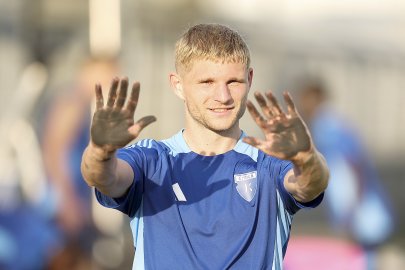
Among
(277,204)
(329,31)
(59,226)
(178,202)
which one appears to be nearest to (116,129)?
(178,202)

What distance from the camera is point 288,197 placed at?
4867mm

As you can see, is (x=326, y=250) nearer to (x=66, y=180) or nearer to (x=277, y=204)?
(x=66, y=180)

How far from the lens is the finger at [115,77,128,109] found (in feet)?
14.8

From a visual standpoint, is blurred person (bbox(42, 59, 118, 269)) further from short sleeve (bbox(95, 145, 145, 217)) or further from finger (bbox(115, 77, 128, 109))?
finger (bbox(115, 77, 128, 109))

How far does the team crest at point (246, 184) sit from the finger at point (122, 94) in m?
0.69

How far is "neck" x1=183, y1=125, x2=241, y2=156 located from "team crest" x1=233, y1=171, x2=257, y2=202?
171 mm

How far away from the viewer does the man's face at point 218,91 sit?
485 centimetres

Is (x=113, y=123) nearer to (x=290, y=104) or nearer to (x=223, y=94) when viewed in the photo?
(x=223, y=94)

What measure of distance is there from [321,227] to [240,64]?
8.18 m

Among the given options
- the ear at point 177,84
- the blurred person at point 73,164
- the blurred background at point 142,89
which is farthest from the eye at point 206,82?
the blurred person at point 73,164

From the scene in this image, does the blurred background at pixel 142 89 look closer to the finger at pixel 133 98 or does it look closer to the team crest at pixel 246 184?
the team crest at pixel 246 184

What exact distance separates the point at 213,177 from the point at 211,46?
59 centimetres

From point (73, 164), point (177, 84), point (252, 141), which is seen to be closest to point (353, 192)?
point (73, 164)

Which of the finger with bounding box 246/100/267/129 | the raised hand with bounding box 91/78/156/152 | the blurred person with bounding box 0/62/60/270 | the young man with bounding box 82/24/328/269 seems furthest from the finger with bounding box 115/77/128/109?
the blurred person with bounding box 0/62/60/270
